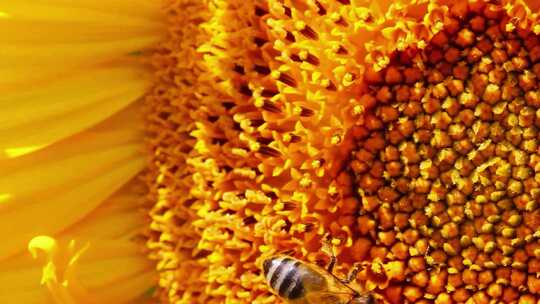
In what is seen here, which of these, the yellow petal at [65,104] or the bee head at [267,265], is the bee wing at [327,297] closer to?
the bee head at [267,265]

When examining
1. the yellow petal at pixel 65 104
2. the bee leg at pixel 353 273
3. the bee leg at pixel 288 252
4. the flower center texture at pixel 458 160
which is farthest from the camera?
the yellow petal at pixel 65 104

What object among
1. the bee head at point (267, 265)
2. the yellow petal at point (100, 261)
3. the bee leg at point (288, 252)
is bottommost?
the yellow petal at point (100, 261)

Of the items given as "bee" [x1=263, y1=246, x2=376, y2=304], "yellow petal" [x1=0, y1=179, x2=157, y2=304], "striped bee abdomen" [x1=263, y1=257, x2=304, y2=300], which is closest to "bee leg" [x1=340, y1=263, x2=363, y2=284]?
"bee" [x1=263, y1=246, x2=376, y2=304]

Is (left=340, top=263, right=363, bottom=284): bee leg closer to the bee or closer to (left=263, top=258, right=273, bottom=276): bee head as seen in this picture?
the bee

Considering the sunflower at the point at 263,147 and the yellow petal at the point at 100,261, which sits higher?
the sunflower at the point at 263,147

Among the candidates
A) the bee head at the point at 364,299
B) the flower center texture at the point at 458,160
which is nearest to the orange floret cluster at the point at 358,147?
the flower center texture at the point at 458,160

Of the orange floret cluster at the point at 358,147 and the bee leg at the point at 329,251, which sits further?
the bee leg at the point at 329,251

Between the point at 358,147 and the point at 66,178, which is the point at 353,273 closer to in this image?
the point at 358,147
